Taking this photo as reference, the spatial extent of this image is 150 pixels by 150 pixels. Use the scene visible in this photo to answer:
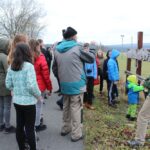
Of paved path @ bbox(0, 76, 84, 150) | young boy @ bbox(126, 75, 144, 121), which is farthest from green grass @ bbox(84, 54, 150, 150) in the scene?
paved path @ bbox(0, 76, 84, 150)

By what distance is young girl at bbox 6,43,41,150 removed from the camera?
498 centimetres

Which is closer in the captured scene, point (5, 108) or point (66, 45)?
point (66, 45)

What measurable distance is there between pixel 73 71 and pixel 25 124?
4.54 ft

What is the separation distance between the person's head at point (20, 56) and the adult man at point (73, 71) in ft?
3.95

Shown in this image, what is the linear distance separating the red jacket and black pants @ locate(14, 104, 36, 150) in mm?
1178

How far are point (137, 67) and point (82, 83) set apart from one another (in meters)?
5.56

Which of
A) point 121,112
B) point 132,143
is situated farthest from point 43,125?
point 121,112

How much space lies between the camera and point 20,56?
4957mm

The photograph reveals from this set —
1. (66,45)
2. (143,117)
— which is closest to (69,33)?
(66,45)

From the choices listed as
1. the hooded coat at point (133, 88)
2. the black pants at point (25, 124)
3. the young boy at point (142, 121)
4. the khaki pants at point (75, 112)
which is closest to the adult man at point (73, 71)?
the khaki pants at point (75, 112)

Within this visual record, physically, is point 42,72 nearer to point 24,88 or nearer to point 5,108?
point 5,108

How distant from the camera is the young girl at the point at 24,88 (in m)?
4.98

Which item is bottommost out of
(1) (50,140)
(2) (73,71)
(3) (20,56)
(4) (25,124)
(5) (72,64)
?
(1) (50,140)

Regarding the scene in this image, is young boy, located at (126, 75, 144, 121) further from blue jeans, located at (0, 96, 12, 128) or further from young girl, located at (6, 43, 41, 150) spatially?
young girl, located at (6, 43, 41, 150)
